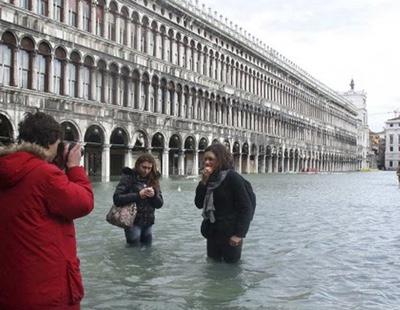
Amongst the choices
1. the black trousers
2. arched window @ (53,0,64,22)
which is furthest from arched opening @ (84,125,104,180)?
the black trousers

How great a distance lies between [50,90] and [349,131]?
261 feet

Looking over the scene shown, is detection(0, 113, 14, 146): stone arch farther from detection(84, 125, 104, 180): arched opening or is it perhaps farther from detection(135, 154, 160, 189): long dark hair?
detection(135, 154, 160, 189): long dark hair

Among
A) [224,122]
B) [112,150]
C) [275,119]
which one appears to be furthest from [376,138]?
[112,150]

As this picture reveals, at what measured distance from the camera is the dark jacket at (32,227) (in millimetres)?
2906

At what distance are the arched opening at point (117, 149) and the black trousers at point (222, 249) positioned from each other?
25452 millimetres

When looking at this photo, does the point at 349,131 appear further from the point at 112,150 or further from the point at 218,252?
the point at 218,252

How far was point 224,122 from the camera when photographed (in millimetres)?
46906

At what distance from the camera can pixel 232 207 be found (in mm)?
5805

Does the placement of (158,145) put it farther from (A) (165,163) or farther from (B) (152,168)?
(B) (152,168)

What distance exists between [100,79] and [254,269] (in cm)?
2572

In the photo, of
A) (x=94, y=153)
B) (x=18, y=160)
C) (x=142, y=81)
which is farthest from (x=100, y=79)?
(x=18, y=160)

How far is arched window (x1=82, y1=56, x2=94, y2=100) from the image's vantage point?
29.7m

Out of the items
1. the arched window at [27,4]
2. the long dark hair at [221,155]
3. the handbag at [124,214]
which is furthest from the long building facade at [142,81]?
the long dark hair at [221,155]

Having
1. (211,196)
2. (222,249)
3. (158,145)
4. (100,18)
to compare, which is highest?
(100,18)
